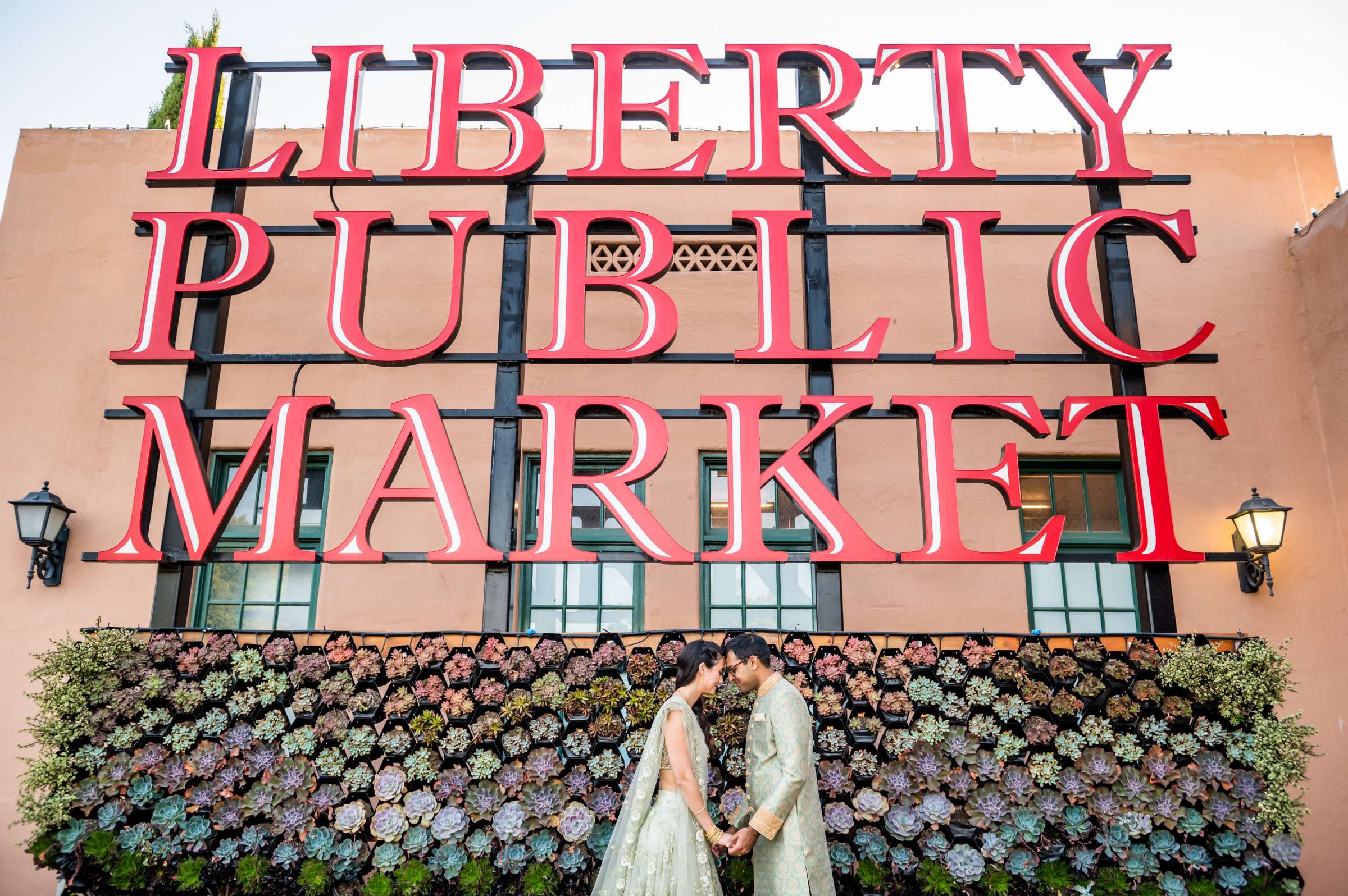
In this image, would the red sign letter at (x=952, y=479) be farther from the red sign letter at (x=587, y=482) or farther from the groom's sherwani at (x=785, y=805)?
the groom's sherwani at (x=785, y=805)

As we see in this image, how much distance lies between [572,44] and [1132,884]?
6526 mm

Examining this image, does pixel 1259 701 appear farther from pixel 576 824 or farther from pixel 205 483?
pixel 205 483

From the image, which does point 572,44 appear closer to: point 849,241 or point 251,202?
point 849,241

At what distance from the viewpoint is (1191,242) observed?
6570 mm

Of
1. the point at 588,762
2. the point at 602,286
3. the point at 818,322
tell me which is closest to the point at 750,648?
the point at 588,762

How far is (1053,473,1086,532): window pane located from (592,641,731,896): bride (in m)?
4.69

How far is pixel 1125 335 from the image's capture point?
6324 mm

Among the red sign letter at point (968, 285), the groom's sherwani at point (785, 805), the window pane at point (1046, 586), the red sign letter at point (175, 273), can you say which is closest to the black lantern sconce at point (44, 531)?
the red sign letter at point (175, 273)

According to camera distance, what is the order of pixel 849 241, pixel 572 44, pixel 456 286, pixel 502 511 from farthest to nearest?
pixel 849 241
pixel 572 44
pixel 456 286
pixel 502 511

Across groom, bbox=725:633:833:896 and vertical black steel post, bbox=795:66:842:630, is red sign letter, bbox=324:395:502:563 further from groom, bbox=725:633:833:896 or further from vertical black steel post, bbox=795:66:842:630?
vertical black steel post, bbox=795:66:842:630

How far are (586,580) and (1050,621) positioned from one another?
3.92m

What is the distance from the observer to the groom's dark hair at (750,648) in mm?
4555

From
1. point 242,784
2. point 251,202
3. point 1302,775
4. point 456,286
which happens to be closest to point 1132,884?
point 1302,775

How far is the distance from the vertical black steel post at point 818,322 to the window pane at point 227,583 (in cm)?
489
